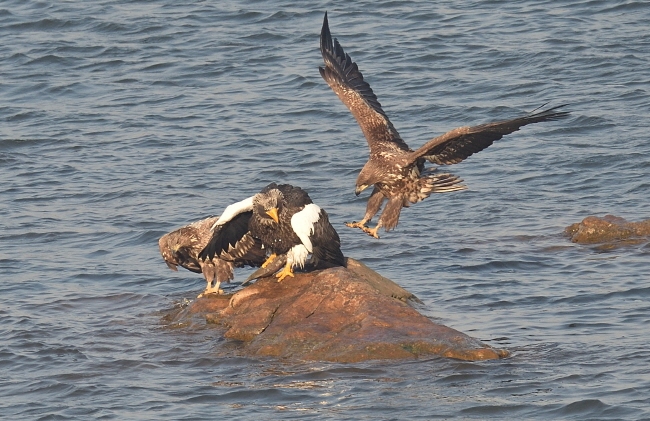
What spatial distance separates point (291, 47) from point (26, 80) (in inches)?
144

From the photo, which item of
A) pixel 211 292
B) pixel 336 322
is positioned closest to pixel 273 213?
pixel 336 322

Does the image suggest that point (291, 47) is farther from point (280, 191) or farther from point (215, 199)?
point (280, 191)

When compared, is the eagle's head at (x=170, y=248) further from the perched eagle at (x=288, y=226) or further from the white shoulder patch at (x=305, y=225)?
the white shoulder patch at (x=305, y=225)

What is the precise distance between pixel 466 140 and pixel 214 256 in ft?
6.69

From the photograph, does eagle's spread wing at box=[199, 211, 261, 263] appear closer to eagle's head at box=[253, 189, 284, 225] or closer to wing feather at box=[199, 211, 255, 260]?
wing feather at box=[199, 211, 255, 260]

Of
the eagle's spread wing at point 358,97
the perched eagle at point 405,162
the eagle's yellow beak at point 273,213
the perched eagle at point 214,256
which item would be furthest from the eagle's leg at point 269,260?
the eagle's spread wing at point 358,97

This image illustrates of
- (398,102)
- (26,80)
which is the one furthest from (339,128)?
(26,80)

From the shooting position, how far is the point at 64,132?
47.6 ft

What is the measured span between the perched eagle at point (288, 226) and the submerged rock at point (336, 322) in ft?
0.48

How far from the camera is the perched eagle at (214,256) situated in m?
8.62

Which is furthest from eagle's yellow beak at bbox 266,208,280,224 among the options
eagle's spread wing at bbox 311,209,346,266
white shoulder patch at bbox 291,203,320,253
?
eagle's spread wing at bbox 311,209,346,266

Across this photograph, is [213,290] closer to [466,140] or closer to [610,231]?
[466,140]

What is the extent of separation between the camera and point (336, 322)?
7.52 meters

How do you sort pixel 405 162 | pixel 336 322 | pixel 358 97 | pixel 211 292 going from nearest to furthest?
pixel 336 322
pixel 211 292
pixel 405 162
pixel 358 97
